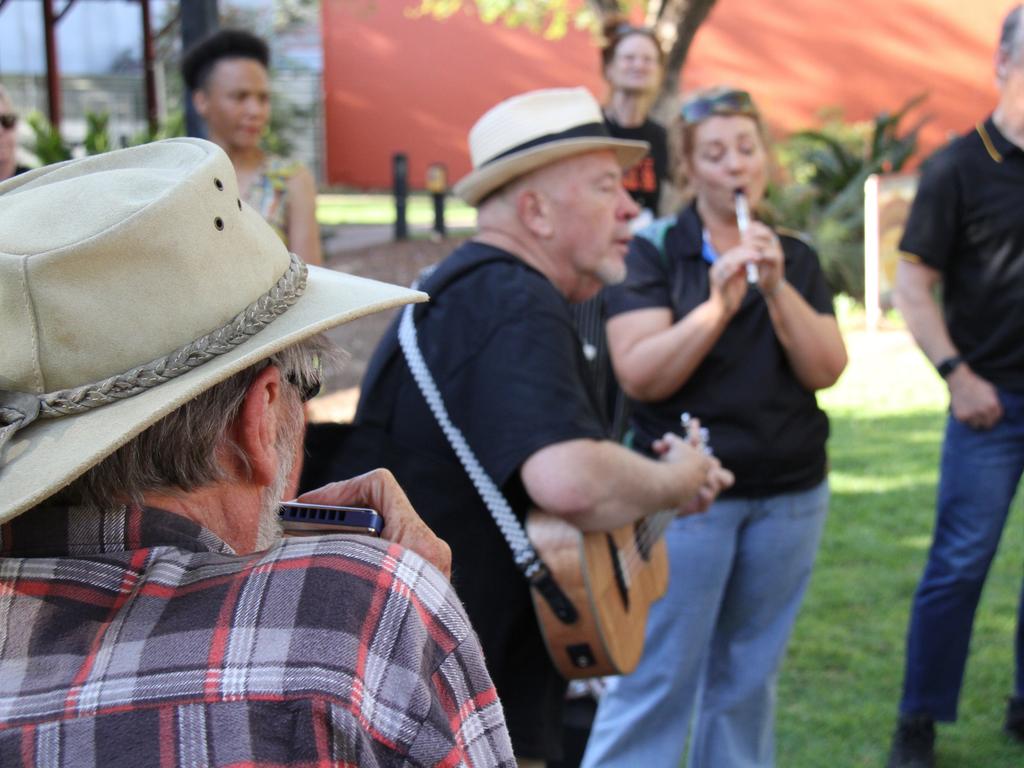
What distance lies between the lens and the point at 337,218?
63.5 feet

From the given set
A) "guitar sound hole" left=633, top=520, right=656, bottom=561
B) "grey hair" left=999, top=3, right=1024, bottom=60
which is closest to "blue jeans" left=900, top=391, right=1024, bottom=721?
"grey hair" left=999, top=3, right=1024, bottom=60

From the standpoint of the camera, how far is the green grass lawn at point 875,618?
161 inches

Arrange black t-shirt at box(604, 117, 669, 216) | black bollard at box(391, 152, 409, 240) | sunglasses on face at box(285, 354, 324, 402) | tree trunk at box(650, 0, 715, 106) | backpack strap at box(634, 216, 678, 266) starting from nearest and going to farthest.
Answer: sunglasses on face at box(285, 354, 324, 402) < backpack strap at box(634, 216, 678, 266) < black t-shirt at box(604, 117, 669, 216) < tree trunk at box(650, 0, 715, 106) < black bollard at box(391, 152, 409, 240)

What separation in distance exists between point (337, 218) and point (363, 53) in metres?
5.31

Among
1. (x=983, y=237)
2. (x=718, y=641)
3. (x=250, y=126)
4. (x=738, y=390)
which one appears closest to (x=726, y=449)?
(x=738, y=390)

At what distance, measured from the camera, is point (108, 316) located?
1.24 metres

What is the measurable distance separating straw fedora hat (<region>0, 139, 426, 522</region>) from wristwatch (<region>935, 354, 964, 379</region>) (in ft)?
9.78

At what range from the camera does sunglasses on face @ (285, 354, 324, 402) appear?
4.65 feet

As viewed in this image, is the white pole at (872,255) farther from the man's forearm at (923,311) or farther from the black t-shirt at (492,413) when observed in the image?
the black t-shirt at (492,413)

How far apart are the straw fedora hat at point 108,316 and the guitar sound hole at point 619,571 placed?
1.56 m

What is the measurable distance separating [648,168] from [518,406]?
3.42 meters

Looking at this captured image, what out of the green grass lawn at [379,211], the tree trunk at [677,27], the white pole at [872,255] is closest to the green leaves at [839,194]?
the white pole at [872,255]

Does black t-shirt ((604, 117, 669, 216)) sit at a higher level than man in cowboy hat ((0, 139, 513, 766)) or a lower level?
lower

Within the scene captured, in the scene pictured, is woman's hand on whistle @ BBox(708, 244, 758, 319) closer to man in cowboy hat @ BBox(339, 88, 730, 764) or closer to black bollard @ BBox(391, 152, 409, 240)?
man in cowboy hat @ BBox(339, 88, 730, 764)
